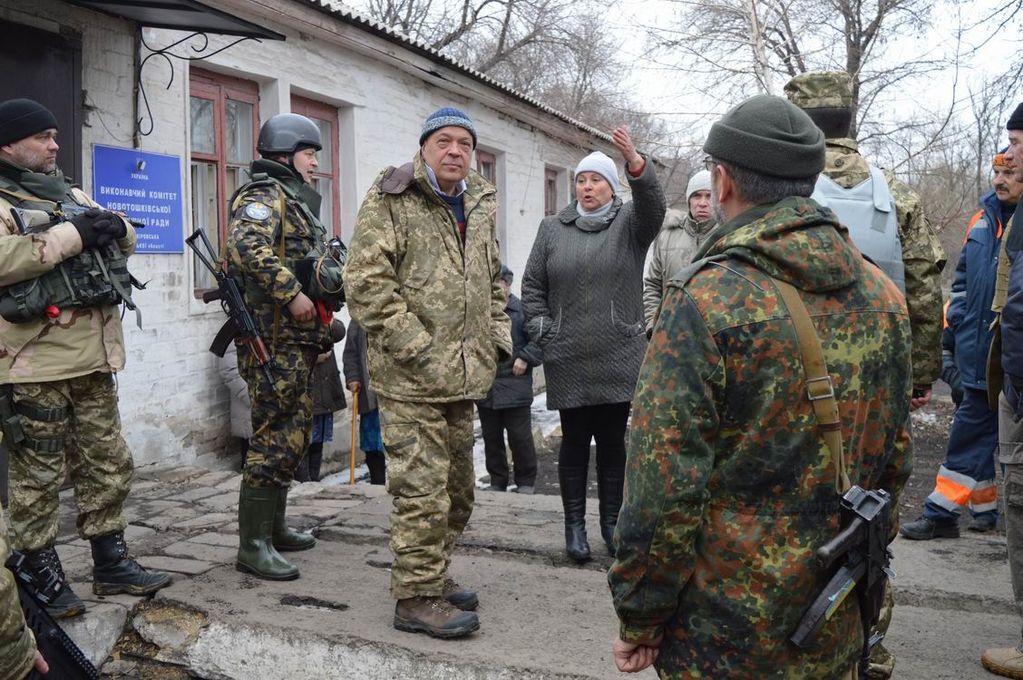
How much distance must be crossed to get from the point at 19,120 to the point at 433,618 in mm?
2477

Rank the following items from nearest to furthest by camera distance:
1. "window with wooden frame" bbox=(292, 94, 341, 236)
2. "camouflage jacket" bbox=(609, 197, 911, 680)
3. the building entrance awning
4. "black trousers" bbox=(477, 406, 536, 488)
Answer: "camouflage jacket" bbox=(609, 197, 911, 680)
the building entrance awning
"black trousers" bbox=(477, 406, 536, 488)
"window with wooden frame" bbox=(292, 94, 341, 236)

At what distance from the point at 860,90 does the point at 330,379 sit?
13.4 metres

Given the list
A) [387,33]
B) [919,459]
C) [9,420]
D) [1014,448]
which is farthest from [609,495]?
[387,33]

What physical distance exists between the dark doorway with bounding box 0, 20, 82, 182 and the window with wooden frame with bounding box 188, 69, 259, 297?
114 cm

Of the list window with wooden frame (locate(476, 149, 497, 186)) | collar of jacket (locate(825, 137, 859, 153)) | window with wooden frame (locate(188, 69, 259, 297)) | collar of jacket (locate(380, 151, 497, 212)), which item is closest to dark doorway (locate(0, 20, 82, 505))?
window with wooden frame (locate(188, 69, 259, 297))

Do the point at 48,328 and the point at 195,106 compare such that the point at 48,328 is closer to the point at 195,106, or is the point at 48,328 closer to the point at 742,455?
the point at 742,455

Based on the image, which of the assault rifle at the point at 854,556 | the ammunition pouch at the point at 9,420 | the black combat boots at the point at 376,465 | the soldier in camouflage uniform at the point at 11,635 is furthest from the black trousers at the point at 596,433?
the black combat boots at the point at 376,465

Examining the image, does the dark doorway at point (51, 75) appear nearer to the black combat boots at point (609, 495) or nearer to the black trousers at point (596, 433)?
the black trousers at point (596, 433)

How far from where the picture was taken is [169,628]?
3.86 meters

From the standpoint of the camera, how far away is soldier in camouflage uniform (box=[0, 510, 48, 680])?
2287 millimetres

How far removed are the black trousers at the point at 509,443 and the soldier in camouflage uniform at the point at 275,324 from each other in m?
2.75

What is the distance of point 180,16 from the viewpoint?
6.16 meters

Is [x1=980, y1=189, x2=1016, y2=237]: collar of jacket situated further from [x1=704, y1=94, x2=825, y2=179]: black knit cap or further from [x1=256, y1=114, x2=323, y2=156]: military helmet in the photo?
[x1=256, y1=114, x2=323, y2=156]: military helmet

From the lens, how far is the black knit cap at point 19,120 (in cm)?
365
